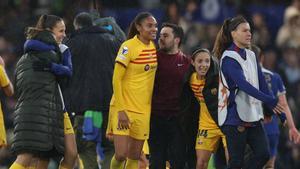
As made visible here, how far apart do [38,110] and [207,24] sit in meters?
9.00

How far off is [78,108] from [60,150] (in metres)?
2.23

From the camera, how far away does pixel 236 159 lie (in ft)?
42.9

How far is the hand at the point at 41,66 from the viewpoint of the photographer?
42.4 ft

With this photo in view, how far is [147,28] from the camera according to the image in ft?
44.8

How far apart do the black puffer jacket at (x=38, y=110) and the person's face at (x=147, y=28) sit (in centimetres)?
115

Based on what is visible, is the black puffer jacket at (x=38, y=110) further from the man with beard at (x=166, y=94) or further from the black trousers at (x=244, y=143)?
the black trousers at (x=244, y=143)

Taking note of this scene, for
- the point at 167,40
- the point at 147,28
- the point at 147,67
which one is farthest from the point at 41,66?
the point at 167,40

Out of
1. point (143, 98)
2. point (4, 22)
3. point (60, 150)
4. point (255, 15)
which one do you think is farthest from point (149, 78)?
point (4, 22)

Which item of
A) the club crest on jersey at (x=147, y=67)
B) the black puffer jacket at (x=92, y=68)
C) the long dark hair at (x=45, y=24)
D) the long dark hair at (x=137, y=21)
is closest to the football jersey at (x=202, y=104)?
the club crest on jersey at (x=147, y=67)

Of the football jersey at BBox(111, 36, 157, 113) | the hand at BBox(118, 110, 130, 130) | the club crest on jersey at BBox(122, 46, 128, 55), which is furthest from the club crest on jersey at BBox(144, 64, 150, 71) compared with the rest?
the hand at BBox(118, 110, 130, 130)

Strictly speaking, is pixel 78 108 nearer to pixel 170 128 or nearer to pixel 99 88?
pixel 99 88

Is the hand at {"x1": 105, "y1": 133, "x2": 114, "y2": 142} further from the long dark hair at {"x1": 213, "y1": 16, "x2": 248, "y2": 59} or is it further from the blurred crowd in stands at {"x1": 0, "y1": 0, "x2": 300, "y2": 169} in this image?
the blurred crowd in stands at {"x1": 0, "y1": 0, "x2": 300, "y2": 169}

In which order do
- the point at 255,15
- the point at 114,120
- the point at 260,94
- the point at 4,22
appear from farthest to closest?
1. the point at 4,22
2. the point at 255,15
3. the point at 114,120
4. the point at 260,94

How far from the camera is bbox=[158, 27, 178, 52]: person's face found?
1406cm
